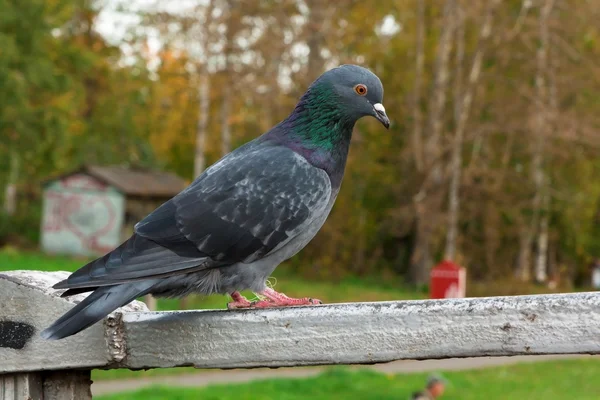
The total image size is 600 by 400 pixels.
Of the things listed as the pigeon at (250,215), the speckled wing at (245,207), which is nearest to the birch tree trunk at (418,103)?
the pigeon at (250,215)

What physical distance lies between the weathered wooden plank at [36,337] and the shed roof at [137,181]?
27147 mm

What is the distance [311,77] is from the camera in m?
23.0

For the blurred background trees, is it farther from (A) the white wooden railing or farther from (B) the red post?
(A) the white wooden railing

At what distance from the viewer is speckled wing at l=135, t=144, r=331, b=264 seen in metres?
2.71

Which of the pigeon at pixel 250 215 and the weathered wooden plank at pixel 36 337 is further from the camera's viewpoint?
the pigeon at pixel 250 215

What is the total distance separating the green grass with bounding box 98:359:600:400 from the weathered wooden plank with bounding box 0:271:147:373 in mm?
8484

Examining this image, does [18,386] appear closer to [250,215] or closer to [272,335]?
[272,335]

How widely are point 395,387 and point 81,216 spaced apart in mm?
20226

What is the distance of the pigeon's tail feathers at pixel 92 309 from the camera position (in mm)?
2166

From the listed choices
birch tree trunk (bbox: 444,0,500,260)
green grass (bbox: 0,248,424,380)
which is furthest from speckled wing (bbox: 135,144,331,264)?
birch tree trunk (bbox: 444,0,500,260)

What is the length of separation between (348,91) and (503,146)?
2463cm

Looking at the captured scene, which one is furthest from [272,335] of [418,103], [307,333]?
[418,103]

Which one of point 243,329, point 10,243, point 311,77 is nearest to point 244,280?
point 243,329

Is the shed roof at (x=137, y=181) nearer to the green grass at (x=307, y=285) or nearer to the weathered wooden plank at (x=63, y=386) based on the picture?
the green grass at (x=307, y=285)
